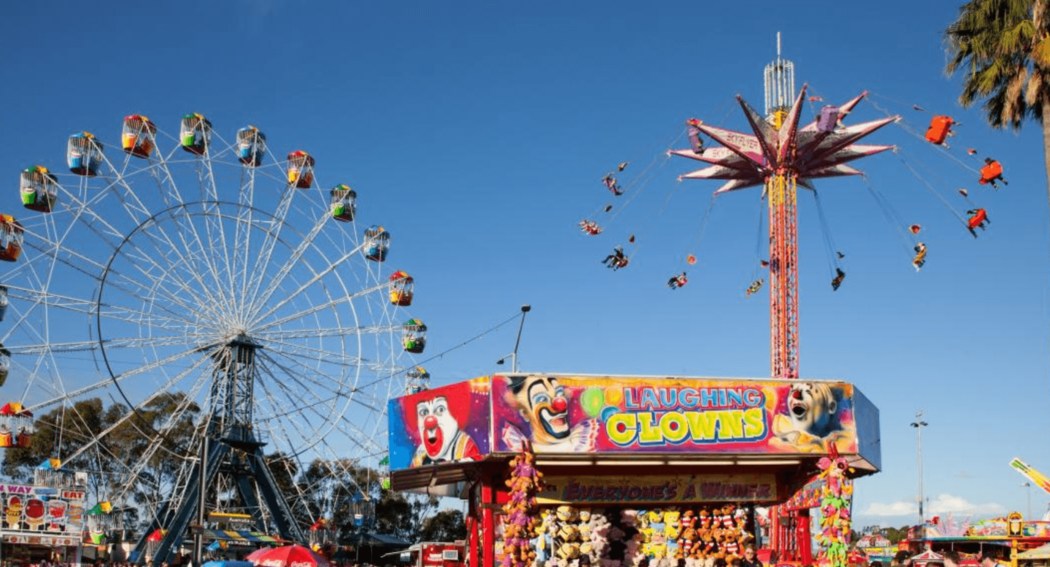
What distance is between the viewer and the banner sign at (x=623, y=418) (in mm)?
26938

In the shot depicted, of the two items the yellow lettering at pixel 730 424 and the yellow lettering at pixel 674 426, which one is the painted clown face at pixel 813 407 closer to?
the yellow lettering at pixel 730 424

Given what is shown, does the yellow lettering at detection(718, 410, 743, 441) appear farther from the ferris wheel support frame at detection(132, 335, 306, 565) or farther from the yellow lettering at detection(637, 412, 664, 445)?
the ferris wheel support frame at detection(132, 335, 306, 565)

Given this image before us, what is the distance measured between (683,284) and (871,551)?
28.3m

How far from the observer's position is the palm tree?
21906 mm

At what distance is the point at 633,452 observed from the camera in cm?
2756

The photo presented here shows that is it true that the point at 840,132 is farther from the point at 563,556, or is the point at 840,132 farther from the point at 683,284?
the point at 563,556

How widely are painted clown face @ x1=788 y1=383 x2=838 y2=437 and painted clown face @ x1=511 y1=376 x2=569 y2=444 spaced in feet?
Answer: 19.8

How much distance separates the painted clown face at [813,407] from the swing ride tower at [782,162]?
16157mm

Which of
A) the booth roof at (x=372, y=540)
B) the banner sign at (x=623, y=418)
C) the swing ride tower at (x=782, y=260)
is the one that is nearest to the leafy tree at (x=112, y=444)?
the booth roof at (x=372, y=540)

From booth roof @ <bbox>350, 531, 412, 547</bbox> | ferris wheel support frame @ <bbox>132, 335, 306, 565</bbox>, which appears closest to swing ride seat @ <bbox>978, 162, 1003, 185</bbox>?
ferris wheel support frame @ <bbox>132, 335, 306, 565</bbox>

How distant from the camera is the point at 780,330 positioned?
50812 mm

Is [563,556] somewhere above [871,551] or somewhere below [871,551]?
above

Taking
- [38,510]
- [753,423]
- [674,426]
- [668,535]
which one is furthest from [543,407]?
[38,510]

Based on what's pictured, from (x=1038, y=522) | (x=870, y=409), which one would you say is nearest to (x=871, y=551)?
(x=1038, y=522)
